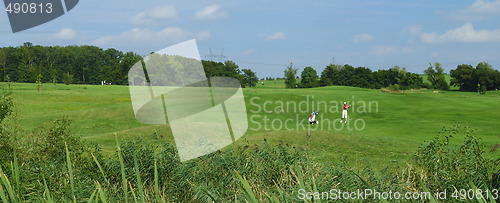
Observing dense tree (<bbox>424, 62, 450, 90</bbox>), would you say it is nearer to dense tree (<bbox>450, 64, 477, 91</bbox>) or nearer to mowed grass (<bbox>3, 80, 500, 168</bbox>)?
dense tree (<bbox>450, 64, 477, 91</bbox>)

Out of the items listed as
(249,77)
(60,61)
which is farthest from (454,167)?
(60,61)

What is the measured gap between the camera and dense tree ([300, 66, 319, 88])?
233 feet

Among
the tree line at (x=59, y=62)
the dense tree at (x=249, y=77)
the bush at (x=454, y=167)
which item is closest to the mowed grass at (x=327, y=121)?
the bush at (x=454, y=167)

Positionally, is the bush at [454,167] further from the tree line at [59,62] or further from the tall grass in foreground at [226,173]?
the tree line at [59,62]

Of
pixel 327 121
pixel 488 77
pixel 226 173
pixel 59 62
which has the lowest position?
pixel 327 121

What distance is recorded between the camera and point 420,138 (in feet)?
57.3

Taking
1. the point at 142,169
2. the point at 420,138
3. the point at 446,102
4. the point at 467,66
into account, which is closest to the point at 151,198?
the point at 142,169

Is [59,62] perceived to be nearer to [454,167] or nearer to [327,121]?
[327,121]

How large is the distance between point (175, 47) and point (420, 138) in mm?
14766

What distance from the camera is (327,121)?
25.0 meters

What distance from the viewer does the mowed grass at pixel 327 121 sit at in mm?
13660

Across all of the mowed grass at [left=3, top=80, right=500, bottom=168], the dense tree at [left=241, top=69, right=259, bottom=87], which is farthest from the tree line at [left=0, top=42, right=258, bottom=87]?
the mowed grass at [left=3, top=80, right=500, bottom=168]

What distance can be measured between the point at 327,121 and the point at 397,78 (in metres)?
41.5

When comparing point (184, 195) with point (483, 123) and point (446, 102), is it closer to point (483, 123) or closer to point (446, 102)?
point (483, 123)
